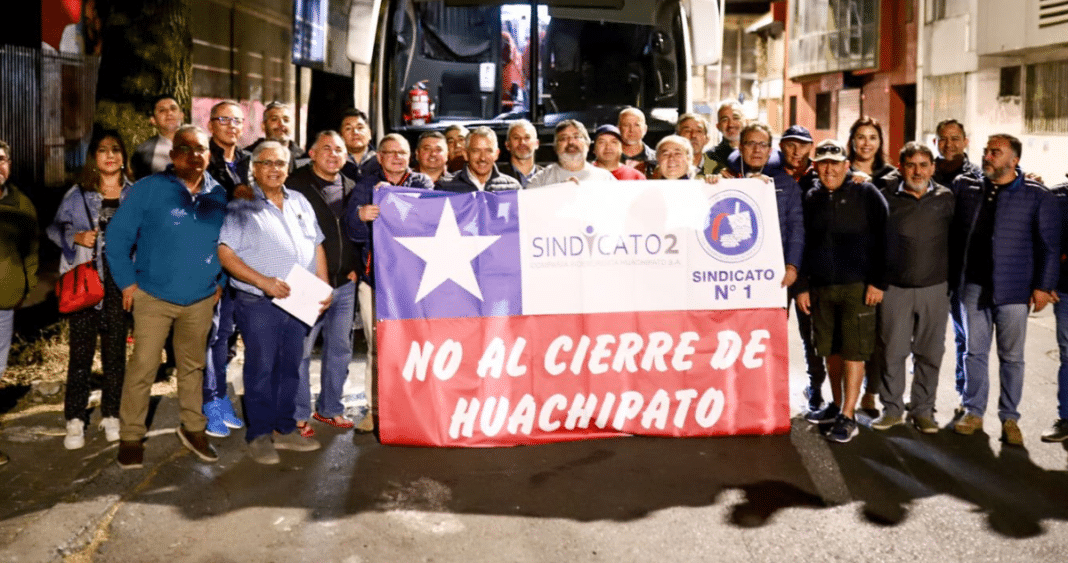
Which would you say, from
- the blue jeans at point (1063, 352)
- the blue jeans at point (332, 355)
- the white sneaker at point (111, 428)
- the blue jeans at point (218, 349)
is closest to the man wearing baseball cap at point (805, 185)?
the blue jeans at point (1063, 352)

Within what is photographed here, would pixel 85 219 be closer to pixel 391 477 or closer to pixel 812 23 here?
pixel 391 477

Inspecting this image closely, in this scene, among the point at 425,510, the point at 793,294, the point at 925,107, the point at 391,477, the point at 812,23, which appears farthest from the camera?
the point at 812,23

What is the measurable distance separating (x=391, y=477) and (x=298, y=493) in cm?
52

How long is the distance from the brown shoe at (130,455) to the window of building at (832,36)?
2977 cm

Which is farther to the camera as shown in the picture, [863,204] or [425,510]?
[863,204]

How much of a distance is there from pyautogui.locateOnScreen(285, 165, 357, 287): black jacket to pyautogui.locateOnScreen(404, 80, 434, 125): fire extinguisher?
3271mm

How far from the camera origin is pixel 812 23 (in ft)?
125

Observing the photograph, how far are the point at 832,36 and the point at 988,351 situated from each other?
3081cm

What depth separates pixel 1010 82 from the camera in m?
25.4

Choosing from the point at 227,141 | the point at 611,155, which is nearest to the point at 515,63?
the point at 611,155

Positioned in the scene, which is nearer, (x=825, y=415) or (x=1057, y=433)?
(x=1057, y=433)

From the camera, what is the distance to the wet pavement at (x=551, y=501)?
5156 millimetres

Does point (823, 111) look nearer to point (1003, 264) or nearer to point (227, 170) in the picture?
point (1003, 264)

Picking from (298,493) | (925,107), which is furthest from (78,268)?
(925,107)
